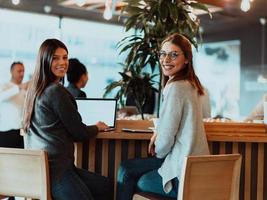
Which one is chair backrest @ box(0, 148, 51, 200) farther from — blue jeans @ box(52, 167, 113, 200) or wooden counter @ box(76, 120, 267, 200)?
wooden counter @ box(76, 120, 267, 200)

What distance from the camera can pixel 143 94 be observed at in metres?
3.57

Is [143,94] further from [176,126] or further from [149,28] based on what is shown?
[176,126]

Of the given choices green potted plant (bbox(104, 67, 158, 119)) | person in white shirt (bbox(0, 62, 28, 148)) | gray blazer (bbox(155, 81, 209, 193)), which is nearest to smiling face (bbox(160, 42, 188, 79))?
gray blazer (bbox(155, 81, 209, 193))

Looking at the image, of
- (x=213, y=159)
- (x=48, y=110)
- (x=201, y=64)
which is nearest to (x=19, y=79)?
(x=48, y=110)

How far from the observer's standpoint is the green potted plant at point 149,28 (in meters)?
3.23

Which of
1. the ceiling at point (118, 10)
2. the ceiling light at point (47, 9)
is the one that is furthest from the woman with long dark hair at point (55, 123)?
the ceiling light at point (47, 9)

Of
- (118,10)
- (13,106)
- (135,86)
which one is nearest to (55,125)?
(135,86)

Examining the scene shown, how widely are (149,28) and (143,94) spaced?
22.9 inches

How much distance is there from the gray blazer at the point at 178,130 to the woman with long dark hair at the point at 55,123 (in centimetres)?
42

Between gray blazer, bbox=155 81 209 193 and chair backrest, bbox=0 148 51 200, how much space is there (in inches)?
23.3

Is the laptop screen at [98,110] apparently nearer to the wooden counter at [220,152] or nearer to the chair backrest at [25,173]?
the wooden counter at [220,152]

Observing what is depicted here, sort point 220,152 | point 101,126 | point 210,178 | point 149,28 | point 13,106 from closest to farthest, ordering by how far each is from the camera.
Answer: point 210,178, point 101,126, point 220,152, point 149,28, point 13,106

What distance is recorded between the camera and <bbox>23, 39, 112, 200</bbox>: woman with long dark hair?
2094 mm

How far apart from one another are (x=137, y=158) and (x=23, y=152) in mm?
787
